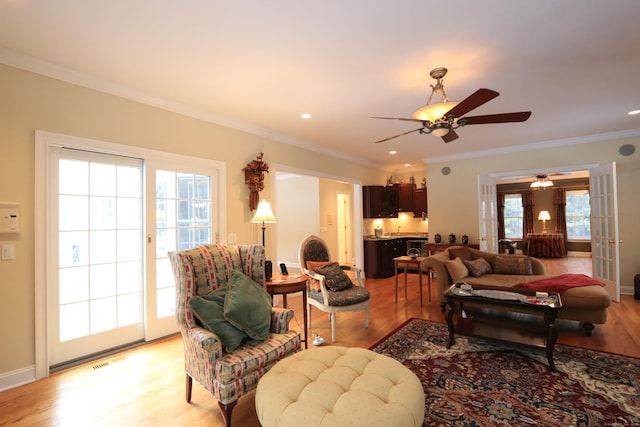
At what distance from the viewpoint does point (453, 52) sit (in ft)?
8.50

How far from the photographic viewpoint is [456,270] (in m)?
4.33

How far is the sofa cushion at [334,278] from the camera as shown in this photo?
3.74 m

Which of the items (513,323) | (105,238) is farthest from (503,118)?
(105,238)

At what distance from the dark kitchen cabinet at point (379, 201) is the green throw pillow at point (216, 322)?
5381mm

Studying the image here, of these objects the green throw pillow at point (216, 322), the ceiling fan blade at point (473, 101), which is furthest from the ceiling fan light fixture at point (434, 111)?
the green throw pillow at point (216, 322)

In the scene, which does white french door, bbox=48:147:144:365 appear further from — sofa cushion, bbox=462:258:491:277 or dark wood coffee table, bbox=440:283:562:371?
sofa cushion, bbox=462:258:491:277

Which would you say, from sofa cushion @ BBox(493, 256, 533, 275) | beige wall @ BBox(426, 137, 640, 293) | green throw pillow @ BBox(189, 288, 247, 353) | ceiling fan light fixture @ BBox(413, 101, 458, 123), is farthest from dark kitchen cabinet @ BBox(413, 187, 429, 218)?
green throw pillow @ BBox(189, 288, 247, 353)

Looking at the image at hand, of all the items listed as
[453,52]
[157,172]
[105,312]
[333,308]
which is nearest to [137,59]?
[157,172]

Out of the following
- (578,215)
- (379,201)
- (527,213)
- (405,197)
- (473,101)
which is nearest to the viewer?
(473,101)

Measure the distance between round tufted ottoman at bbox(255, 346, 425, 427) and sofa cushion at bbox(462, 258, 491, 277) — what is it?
3.19m

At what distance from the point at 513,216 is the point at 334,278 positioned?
1006 cm

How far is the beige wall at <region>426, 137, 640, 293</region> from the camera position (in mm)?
5121

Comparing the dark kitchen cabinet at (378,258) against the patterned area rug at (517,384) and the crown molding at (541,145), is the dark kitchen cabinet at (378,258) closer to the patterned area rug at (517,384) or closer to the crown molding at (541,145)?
the crown molding at (541,145)

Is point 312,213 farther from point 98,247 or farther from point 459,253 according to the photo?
point 98,247
